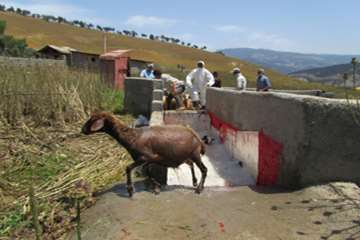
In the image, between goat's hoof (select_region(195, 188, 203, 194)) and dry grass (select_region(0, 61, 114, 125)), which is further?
dry grass (select_region(0, 61, 114, 125))

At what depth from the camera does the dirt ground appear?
4.74 metres

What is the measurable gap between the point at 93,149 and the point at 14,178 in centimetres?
183

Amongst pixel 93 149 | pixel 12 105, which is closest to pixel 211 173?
pixel 93 149

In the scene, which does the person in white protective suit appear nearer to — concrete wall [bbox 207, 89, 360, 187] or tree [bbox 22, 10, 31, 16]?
concrete wall [bbox 207, 89, 360, 187]

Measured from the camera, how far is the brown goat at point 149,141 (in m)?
6.13

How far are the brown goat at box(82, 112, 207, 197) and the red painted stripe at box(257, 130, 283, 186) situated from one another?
3.24 ft

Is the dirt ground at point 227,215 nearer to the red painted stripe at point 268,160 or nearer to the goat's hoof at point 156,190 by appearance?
the goat's hoof at point 156,190

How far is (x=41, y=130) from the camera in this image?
30.8 ft

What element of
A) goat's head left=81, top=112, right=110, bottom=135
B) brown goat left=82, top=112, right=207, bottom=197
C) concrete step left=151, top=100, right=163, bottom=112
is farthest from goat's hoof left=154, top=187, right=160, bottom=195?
concrete step left=151, top=100, right=163, bottom=112

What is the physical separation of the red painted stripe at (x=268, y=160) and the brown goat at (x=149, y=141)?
986 mm

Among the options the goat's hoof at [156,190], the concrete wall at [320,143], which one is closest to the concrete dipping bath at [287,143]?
the concrete wall at [320,143]

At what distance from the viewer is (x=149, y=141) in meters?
6.19

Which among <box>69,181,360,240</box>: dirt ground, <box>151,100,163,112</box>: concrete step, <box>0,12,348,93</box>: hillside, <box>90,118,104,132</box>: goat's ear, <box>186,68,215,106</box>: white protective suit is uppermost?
<box>0,12,348,93</box>: hillside

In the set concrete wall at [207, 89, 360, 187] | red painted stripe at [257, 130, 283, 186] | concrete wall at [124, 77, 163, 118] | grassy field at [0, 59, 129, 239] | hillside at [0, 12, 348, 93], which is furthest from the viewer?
hillside at [0, 12, 348, 93]
